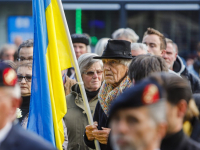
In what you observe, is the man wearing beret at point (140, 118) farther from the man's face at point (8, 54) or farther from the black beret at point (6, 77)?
the man's face at point (8, 54)

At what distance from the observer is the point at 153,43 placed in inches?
226

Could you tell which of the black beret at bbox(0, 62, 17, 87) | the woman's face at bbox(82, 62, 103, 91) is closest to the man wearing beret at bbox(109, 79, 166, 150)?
the black beret at bbox(0, 62, 17, 87)

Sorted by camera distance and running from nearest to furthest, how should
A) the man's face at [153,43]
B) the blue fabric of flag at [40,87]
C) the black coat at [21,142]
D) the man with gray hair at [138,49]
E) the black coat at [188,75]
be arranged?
the black coat at [21,142] → the blue fabric of flag at [40,87] → the man with gray hair at [138,49] → the black coat at [188,75] → the man's face at [153,43]

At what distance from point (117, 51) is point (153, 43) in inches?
76.7

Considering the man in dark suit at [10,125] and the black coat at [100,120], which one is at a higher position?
the man in dark suit at [10,125]

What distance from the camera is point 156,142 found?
78.1 inches

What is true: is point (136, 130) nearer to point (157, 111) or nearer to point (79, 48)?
point (157, 111)

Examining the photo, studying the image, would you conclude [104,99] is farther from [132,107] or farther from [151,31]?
[151,31]

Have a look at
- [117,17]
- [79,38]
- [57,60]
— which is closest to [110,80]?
[57,60]

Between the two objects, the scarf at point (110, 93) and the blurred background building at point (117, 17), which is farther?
the blurred background building at point (117, 17)

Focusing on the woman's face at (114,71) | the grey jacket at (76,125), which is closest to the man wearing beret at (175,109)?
the woman's face at (114,71)

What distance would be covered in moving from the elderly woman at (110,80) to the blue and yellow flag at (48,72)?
38 centimetres

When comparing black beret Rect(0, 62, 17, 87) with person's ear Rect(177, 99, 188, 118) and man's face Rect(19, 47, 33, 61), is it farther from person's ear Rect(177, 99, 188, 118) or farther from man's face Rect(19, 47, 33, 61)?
man's face Rect(19, 47, 33, 61)

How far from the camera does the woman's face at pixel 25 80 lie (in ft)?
15.1
